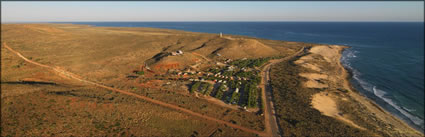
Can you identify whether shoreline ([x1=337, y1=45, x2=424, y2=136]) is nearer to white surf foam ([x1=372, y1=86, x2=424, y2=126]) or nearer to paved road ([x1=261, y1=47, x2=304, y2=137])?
white surf foam ([x1=372, y1=86, x2=424, y2=126])

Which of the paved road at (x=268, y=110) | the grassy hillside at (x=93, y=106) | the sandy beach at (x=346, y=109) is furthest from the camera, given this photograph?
the sandy beach at (x=346, y=109)

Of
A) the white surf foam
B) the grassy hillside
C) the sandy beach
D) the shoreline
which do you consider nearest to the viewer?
the grassy hillside

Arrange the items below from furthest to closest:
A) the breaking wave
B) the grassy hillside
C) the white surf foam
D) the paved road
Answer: the breaking wave < the white surf foam < the paved road < the grassy hillside

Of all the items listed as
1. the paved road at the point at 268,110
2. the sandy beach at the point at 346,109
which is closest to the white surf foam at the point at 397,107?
the sandy beach at the point at 346,109

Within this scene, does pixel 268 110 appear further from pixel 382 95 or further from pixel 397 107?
pixel 382 95

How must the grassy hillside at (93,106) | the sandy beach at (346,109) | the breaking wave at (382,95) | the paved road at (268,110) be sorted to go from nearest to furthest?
the grassy hillside at (93,106)
the paved road at (268,110)
the sandy beach at (346,109)
the breaking wave at (382,95)

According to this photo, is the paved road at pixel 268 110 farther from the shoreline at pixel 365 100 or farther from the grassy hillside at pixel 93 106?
the shoreline at pixel 365 100

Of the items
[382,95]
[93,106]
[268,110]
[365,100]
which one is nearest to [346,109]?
[365,100]

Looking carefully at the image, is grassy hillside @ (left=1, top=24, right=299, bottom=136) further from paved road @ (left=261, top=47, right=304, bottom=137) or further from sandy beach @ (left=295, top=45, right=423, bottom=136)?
sandy beach @ (left=295, top=45, right=423, bottom=136)

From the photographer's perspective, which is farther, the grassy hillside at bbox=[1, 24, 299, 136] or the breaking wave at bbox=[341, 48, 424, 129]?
the breaking wave at bbox=[341, 48, 424, 129]

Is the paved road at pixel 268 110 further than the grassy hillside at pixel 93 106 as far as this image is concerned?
Yes

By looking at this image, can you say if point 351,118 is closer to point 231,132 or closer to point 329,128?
point 329,128

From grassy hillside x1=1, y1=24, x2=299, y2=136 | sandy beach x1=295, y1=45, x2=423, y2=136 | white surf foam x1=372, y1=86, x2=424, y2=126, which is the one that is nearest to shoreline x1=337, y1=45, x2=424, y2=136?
sandy beach x1=295, y1=45, x2=423, y2=136
